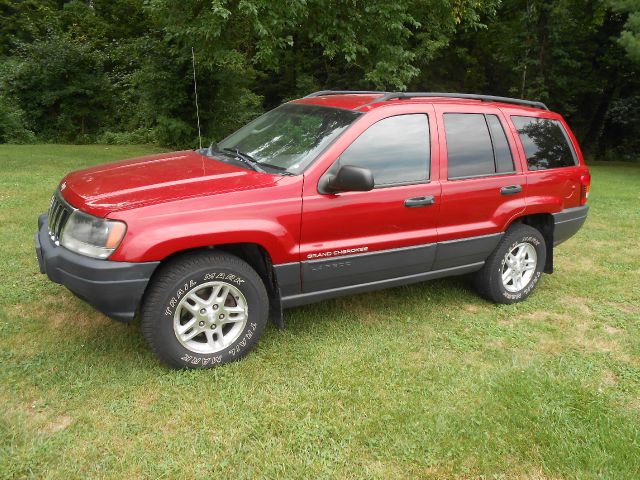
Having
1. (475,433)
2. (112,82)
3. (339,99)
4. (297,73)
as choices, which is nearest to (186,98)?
(297,73)

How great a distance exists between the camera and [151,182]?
3.58m

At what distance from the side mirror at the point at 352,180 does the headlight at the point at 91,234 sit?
4.45ft

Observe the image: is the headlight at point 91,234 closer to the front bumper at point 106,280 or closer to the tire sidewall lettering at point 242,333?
the front bumper at point 106,280

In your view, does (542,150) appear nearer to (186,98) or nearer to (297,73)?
(186,98)

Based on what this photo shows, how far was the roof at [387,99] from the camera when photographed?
4.20 meters

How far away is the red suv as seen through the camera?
3268 mm

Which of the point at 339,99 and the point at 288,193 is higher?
the point at 339,99

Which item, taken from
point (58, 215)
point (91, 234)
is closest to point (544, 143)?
point (91, 234)

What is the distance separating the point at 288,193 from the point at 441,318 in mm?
1862

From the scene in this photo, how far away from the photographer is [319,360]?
3729 millimetres

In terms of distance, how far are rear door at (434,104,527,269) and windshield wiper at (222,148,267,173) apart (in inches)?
56.1

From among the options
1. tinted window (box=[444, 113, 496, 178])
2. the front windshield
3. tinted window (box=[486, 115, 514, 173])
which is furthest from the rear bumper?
the front windshield

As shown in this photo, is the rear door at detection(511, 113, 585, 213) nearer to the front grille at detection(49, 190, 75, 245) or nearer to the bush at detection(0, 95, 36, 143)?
the front grille at detection(49, 190, 75, 245)

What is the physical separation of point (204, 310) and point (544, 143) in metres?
3.46
